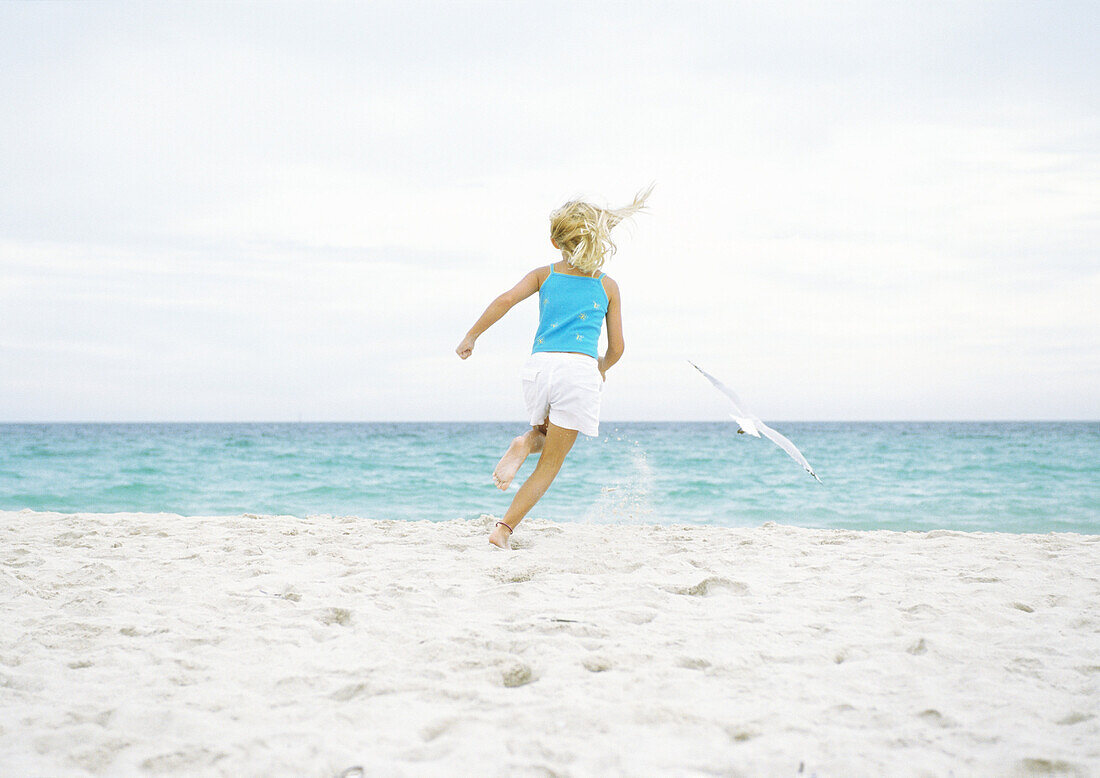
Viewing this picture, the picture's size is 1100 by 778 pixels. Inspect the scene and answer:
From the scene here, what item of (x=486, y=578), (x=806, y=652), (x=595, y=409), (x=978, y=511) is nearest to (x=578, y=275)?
(x=595, y=409)

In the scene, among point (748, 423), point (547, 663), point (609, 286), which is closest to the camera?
point (547, 663)

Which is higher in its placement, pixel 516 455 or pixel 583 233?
pixel 583 233

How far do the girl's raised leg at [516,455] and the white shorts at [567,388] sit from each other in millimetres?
124

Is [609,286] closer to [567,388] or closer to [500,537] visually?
[567,388]

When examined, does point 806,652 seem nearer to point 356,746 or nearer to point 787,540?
point 356,746

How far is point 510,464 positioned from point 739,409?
1.13 metres

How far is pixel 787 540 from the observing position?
3986 millimetres

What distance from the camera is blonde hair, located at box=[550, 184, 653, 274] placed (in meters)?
3.64

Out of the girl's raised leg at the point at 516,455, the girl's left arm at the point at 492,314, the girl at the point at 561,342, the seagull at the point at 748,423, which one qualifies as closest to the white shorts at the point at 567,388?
the girl at the point at 561,342

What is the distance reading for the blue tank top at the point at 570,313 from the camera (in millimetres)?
3645

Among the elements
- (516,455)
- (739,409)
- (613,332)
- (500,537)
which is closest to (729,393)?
(739,409)

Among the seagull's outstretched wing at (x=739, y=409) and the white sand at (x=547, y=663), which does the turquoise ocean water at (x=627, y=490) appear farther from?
the white sand at (x=547, y=663)

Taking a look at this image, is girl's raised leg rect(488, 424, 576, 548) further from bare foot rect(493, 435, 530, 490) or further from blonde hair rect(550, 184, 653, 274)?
blonde hair rect(550, 184, 653, 274)

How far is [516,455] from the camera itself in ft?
12.0
